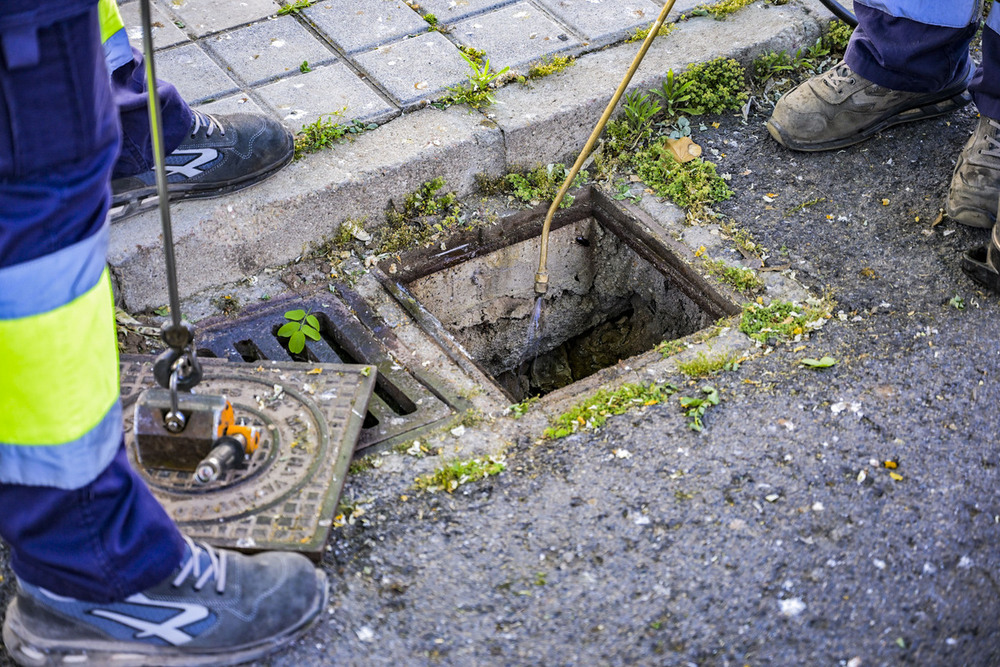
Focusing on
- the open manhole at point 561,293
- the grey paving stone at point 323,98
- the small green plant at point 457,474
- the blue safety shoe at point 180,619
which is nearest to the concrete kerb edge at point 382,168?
the grey paving stone at point 323,98

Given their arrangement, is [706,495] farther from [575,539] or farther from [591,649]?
[591,649]

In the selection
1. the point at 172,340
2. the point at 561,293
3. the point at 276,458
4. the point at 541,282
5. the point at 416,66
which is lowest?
the point at 561,293

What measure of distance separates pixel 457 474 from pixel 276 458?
431mm

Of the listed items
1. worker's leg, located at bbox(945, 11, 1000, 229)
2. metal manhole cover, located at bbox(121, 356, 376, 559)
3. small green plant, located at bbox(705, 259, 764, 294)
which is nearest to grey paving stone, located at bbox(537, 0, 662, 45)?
small green plant, located at bbox(705, 259, 764, 294)

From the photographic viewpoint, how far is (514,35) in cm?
352

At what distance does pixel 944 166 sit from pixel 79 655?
2.93m

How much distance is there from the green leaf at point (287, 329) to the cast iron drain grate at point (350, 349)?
0.07 feet

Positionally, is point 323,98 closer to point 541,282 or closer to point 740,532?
point 541,282

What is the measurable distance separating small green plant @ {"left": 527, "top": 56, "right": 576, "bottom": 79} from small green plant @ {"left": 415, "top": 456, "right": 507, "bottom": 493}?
154 cm

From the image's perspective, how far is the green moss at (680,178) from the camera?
3.16 meters

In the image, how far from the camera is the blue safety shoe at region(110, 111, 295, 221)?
8.93 ft

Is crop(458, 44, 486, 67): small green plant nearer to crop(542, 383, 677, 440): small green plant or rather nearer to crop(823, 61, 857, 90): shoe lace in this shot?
crop(823, 61, 857, 90): shoe lace

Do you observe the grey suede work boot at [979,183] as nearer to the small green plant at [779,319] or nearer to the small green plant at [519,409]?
the small green plant at [779,319]

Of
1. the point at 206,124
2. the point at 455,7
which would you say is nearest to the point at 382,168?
the point at 206,124
